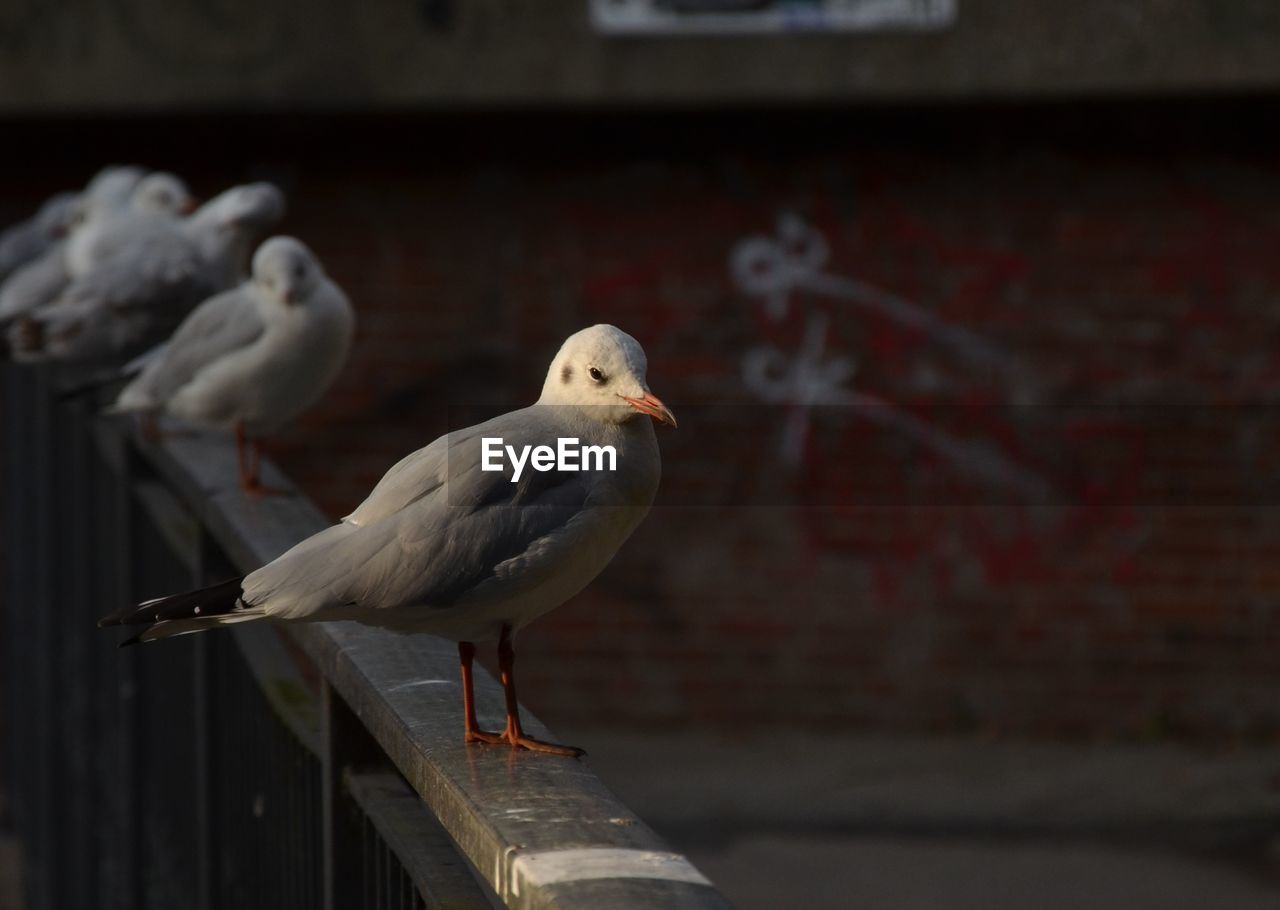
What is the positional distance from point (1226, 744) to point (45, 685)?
15.3ft

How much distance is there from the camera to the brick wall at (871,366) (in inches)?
294

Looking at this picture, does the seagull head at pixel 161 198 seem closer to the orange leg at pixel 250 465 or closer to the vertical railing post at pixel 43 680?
the vertical railing post at pixel 43 680

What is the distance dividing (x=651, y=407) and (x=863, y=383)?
229 inches

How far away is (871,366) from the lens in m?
7.55

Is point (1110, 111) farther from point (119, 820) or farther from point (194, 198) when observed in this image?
point (119, 820)

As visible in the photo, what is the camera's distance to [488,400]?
7.48 metres

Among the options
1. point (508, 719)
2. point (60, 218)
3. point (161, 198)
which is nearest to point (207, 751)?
point (508, 719)

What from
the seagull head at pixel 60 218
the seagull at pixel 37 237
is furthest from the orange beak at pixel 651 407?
the seagull at pixel 37 237

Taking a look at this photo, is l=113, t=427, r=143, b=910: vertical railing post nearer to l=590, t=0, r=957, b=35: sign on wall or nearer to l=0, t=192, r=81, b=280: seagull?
l=0, t=192, r=81, b=280: seagull

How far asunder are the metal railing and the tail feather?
0.15 meters

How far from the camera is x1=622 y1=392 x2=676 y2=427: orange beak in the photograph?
5.92 feet

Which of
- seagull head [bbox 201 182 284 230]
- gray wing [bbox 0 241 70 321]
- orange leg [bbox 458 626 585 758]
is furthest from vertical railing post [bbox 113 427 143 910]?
orange leg [bbox 458 626 585 758]

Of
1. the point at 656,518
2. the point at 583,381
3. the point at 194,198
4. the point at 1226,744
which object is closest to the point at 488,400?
the point at 656,518

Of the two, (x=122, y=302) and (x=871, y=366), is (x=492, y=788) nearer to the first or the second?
(x=122, y=302)
